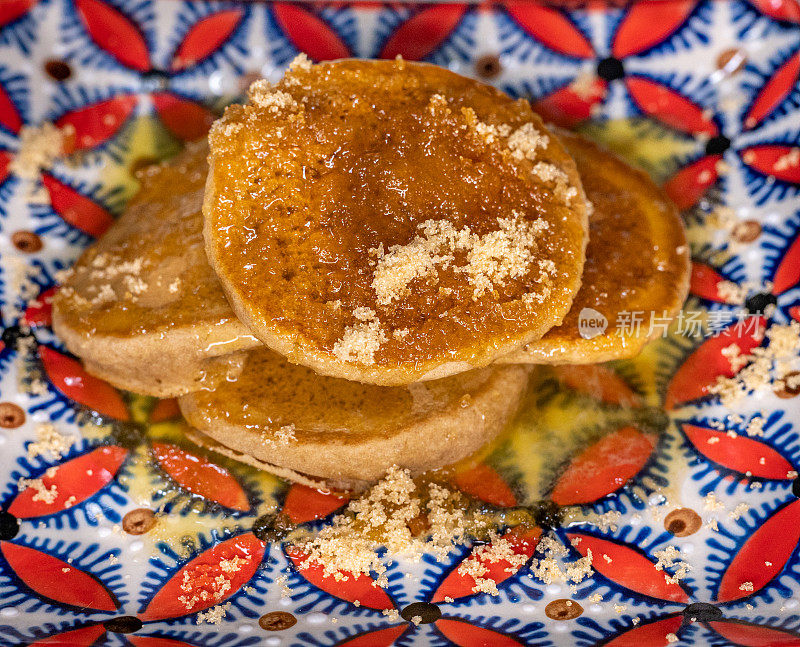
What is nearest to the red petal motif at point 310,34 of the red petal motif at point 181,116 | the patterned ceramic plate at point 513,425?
the patterned ceramic plate at point 513,425

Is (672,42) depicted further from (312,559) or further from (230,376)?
(312,559)

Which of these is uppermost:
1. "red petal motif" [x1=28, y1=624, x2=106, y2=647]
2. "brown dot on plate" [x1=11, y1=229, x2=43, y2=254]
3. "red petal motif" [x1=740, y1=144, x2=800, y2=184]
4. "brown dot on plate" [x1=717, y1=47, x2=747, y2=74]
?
"brown dot on plate" [x1=717, y1=47, x2=747, y2=74]

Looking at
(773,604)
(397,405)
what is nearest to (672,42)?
(397,405)

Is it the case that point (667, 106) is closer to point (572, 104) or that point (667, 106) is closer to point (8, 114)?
point (572, 104)

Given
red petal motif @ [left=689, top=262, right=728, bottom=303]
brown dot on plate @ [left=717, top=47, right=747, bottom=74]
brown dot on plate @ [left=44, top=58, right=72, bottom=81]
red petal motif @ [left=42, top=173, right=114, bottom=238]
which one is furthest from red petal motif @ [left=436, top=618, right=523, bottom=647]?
brown dot on plate @ [left=44, top=58, right=72, bottom=81]

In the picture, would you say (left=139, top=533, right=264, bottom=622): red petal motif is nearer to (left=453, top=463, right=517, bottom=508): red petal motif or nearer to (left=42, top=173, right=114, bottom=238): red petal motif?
(left=453, top=463, right=517, bottom=508): red petal motif

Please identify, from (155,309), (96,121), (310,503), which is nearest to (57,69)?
(96,121)

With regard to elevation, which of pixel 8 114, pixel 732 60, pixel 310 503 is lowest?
pixel 310 503
